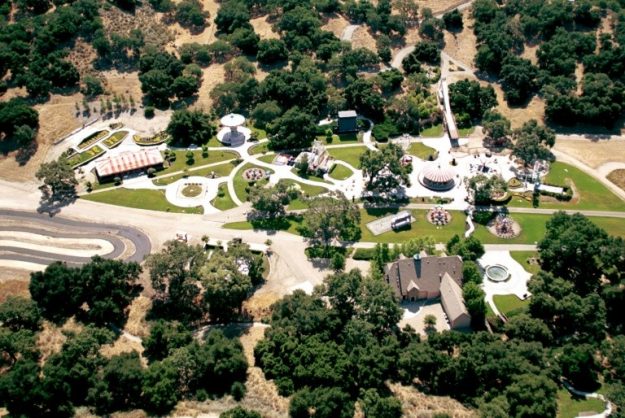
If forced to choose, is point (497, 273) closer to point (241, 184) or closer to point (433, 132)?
point (433, 132)

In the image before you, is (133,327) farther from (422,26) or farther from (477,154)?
(422,26)

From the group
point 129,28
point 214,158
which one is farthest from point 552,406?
point 129,28

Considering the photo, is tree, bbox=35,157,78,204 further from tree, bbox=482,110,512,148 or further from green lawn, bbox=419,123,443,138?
tree, bbox=482,110,512,148

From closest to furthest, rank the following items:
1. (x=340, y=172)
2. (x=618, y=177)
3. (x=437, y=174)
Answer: (x=437, y=174) → (x=618, y=177) → (x=340, y=172)

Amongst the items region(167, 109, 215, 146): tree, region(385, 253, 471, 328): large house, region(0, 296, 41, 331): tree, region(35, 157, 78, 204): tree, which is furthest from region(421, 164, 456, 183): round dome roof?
region(0, 296, 41, 331): tree

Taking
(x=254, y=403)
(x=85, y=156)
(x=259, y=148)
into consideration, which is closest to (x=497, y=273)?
(x=254, y=403)

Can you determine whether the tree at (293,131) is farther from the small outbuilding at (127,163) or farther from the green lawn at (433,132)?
the small outbuilding at (127,163)

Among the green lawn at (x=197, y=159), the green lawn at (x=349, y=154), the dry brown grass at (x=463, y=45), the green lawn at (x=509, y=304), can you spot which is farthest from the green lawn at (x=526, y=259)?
the dry brown grass at (x=463, y=45)
